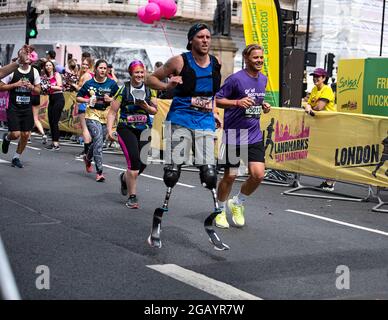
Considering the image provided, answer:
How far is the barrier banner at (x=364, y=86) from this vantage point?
12297 millimetres

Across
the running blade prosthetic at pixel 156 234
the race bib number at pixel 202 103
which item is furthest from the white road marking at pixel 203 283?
the race bib number at pixel 202 103

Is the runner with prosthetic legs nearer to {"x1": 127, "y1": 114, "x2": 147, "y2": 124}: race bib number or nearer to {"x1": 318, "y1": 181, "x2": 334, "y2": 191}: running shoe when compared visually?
{"x1": 127, "y1": 114, "x2": 147, "y2": 124}: race bib number

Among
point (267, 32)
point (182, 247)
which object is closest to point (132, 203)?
point (182, 247)

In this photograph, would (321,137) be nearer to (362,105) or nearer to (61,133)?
(362,105)

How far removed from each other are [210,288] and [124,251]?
1.39 metres

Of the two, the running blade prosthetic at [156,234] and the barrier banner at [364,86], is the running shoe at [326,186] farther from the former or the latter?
the running blade prosthetic at [156,234]

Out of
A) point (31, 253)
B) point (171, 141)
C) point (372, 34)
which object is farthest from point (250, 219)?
point (372, 34)

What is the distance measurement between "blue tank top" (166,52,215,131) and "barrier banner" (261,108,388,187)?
4124 mm

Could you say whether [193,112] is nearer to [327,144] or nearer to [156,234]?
→ [156,234]

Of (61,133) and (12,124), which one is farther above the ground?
(12,124)

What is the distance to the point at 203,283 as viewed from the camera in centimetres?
537

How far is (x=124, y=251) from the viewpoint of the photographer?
252 inches

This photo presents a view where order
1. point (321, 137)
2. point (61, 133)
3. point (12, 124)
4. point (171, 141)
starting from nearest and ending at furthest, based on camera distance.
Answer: point (171, 141)
point (321, 137)
point (12, 124)
point (61, 133)
